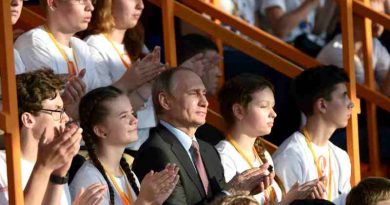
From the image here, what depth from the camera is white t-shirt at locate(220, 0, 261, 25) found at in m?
10.1

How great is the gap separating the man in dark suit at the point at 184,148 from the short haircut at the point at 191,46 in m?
1.07

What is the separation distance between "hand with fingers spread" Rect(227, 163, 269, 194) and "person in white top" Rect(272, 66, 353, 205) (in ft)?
2.83

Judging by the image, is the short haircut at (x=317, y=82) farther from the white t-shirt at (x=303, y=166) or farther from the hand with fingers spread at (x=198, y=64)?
the hand with fingers spread at (x=198, y=64)

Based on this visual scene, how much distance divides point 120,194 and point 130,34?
1.48 m

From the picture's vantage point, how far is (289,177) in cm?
803

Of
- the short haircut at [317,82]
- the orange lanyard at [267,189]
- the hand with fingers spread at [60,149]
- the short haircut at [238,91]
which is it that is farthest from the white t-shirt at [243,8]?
the hand with fingers spread at [60,149]

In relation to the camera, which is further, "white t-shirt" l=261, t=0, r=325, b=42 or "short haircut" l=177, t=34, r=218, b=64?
"white t-shirt" l=261, t=0, r=325, b=42

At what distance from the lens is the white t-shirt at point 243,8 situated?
10.1 metres

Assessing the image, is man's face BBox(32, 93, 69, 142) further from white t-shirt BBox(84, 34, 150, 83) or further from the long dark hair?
white t-shirt BBox(84, 34, 150, 83)

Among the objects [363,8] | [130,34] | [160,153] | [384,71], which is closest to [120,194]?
[160,153]

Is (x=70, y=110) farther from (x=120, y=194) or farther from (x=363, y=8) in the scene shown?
(x=363, y=8)

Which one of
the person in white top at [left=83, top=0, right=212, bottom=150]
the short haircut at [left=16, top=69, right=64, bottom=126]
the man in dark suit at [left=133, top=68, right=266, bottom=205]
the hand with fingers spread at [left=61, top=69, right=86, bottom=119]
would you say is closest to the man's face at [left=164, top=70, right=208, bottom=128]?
the man in dark suit at [left=133, top=68, right=266, bottom=205]

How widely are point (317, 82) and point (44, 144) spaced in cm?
274

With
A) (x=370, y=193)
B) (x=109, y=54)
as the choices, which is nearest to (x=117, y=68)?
(x=109, y=54)
